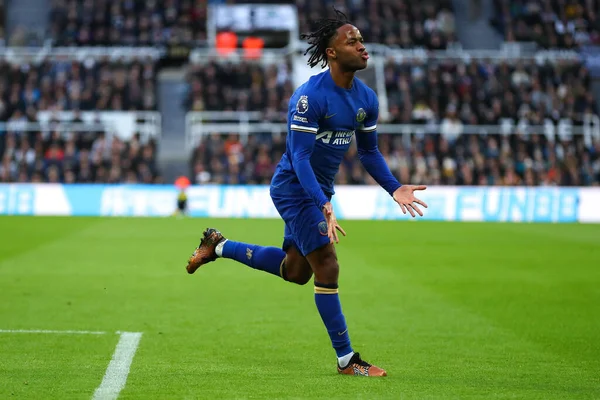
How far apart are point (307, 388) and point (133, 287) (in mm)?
6700

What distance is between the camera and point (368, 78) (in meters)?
38.4

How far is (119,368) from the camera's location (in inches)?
275

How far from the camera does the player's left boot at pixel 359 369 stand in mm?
6895

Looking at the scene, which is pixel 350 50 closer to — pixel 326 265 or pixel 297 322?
pixel 326 265

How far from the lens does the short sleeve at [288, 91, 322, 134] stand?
6.81 meters

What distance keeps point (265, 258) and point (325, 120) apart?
4.51 ft

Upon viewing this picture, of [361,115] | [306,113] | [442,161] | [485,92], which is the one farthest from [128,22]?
[306,113]

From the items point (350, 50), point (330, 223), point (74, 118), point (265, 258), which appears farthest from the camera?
point (74, 118)

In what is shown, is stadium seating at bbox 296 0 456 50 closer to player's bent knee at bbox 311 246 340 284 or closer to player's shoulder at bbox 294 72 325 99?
player's shoulder at bbox 294 72 325 99

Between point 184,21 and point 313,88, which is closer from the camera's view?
point 313,88

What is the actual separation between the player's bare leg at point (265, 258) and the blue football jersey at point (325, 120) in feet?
1.95

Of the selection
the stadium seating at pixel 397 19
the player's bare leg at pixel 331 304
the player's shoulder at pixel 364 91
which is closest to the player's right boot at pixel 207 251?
the player's bare leg at pixel 331 304

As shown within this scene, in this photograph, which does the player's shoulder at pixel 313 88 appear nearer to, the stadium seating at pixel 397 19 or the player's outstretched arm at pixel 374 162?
the player's outstretched arm at pixel 374 162

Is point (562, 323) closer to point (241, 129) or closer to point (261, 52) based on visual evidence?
point (241, 129)
